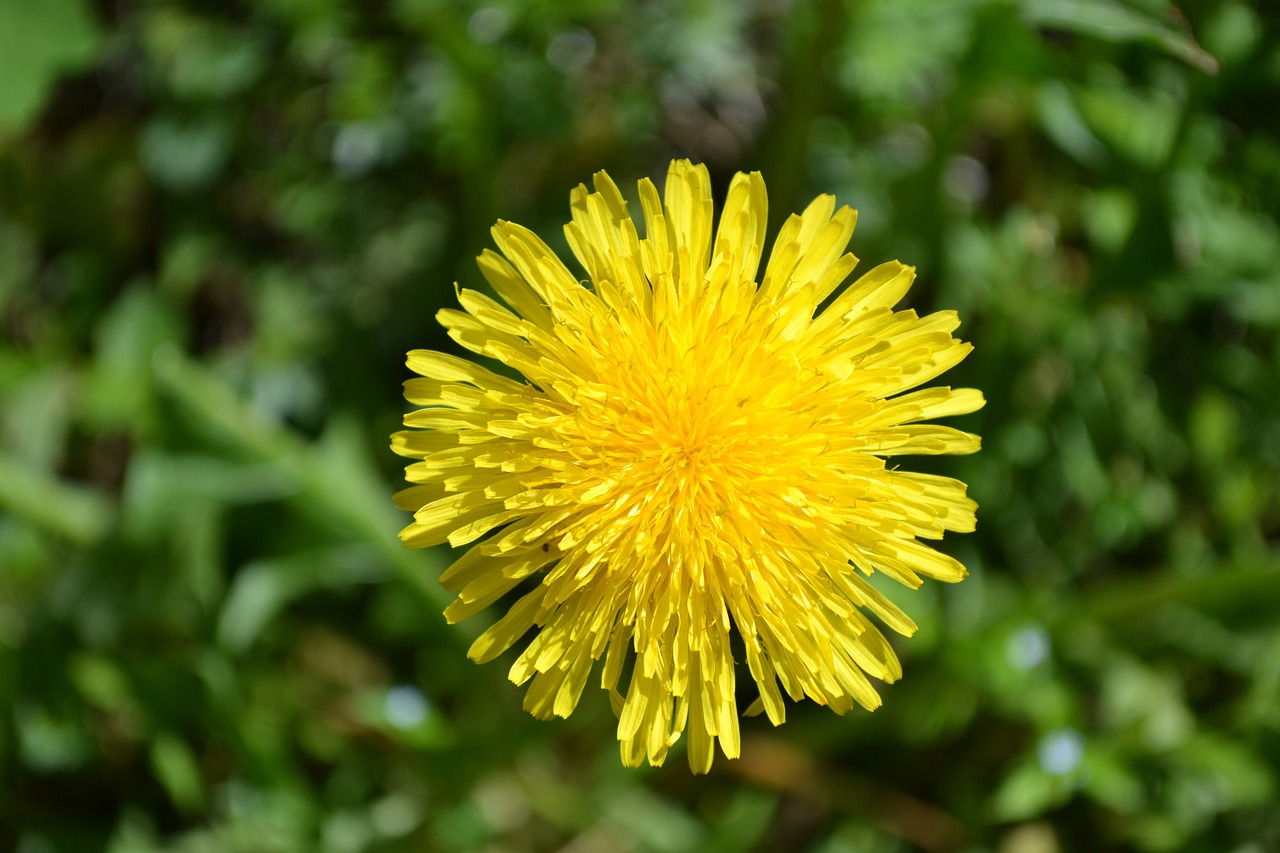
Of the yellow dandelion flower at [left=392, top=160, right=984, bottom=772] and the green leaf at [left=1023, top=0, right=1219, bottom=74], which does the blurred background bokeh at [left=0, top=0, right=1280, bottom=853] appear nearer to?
the green leaf at [left=1023, top=0, right=1219, bottom=74]

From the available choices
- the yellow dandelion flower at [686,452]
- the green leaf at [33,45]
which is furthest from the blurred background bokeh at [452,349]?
the yellow dandelion flower at [686,452]

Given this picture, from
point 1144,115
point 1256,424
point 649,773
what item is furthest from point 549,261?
point 1256,424

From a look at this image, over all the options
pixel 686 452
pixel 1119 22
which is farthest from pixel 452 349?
pixel 1119 22

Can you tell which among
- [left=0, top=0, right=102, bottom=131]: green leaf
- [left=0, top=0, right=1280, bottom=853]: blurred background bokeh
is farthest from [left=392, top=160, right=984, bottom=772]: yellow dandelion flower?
[left=0, top=0, right=102, bottom=131]: green leaf

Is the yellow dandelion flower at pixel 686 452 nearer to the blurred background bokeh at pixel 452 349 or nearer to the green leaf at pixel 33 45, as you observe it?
the blurred background bokeh at pixel 452 349

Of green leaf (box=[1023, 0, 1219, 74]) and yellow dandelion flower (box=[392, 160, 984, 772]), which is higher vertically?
green leaf (box=[1023, 0, 1219, 74])

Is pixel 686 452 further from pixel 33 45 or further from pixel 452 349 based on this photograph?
pixel 33 45
